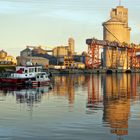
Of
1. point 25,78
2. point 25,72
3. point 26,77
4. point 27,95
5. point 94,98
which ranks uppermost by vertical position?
point 25,72

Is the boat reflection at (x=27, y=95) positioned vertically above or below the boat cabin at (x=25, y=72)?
below

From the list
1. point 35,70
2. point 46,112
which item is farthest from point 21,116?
point 35,70

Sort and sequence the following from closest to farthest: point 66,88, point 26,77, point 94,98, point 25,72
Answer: point 94,98 < point 66,88 < point 26,77 < point 25,72

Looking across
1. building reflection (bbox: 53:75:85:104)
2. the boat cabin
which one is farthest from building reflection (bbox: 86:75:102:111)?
the boat cabin

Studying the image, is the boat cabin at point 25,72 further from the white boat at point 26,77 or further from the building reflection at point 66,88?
the building reflection at point 66,88

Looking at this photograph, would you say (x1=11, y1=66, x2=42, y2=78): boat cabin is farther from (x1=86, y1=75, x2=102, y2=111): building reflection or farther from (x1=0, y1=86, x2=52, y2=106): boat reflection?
(x1=0, y1=86, x2=52, y2=106): boat reflection

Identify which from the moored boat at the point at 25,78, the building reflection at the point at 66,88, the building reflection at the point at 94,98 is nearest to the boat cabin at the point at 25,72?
the moored boat at the point at 25,78

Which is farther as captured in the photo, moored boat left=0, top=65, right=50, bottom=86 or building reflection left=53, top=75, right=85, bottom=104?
moored boat left=0, top=65, right=50, bottom=86

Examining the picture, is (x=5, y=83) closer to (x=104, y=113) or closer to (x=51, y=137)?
(x=104, y=113)

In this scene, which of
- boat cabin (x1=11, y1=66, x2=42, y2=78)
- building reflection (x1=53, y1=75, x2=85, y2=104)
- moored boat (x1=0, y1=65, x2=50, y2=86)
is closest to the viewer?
building reflection (x1=53, y1=75, x2=85, y2=104)

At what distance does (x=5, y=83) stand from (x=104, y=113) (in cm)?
4511

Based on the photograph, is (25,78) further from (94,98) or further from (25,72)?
(94,98)

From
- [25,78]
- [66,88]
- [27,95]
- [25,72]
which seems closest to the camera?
[27,95]

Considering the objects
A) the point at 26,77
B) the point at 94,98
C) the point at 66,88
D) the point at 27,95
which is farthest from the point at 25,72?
the point at 94,98
